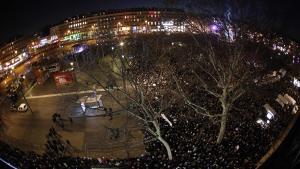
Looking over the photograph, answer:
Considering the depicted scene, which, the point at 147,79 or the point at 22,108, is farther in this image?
the point at 22,108

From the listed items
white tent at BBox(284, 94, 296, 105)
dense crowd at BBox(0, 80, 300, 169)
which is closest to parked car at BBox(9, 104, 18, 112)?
dense crowd at BBox(0, 80, 300, 169)

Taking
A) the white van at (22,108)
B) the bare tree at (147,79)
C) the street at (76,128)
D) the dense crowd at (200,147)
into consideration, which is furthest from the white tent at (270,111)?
the white van at (22,108)

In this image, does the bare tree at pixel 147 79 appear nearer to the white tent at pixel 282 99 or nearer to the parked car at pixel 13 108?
the white tent at pixel 282 99

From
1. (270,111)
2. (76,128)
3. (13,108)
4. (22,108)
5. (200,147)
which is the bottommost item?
(13,108)

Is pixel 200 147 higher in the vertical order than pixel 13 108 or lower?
higher

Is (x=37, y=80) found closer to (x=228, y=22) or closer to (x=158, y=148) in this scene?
(x=158, y=148)

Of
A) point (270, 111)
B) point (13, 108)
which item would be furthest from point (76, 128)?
point (270, 111)

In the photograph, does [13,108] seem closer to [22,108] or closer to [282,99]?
[22,108]

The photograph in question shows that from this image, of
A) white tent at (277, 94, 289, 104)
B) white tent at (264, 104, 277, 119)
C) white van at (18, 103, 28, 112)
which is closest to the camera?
white tent at (264, 104, 277, 119)

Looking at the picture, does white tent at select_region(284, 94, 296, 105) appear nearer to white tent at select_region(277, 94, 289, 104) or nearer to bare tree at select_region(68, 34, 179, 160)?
white tent at select_region(277, 94, 289, 104)

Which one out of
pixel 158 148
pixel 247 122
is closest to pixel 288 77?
pixel 247 122
